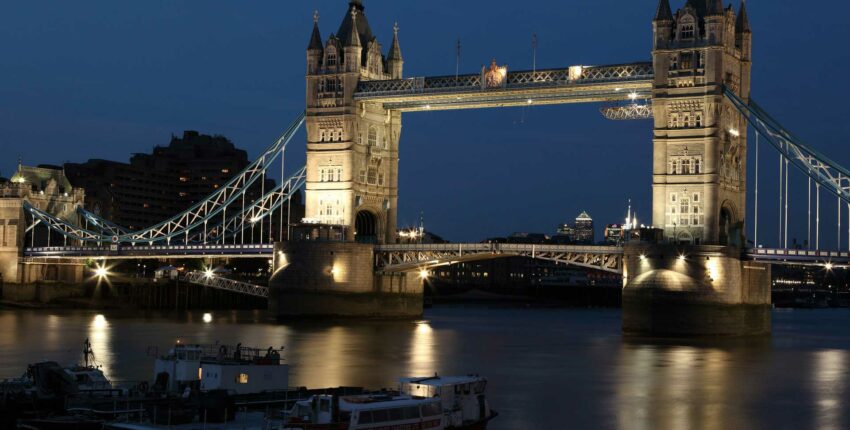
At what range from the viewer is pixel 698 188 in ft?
238

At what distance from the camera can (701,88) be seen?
7256 centimetres

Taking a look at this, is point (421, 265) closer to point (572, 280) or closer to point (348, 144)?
point (348, 144)

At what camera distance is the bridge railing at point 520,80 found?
74.9m

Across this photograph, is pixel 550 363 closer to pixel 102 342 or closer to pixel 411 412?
pixel 102 342

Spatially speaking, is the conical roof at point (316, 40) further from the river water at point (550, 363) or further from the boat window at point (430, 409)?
the boat window at point (430, 409)

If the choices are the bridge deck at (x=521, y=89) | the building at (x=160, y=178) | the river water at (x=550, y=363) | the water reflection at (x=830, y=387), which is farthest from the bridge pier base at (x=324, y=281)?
the building at (x=160, y=178)

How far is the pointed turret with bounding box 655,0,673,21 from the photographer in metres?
74.0

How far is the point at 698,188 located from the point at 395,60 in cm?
2571

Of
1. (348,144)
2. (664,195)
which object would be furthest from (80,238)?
(664,195)

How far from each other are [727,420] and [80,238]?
69330mm

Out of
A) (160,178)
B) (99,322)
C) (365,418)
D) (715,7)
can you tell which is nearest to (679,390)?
(365,418)

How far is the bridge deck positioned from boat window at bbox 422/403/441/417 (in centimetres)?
4670

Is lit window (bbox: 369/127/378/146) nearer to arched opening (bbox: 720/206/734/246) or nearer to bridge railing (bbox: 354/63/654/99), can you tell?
bridge railing (bbox: 354/63/654/99)

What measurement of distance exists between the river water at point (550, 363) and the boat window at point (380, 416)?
7.24 m
